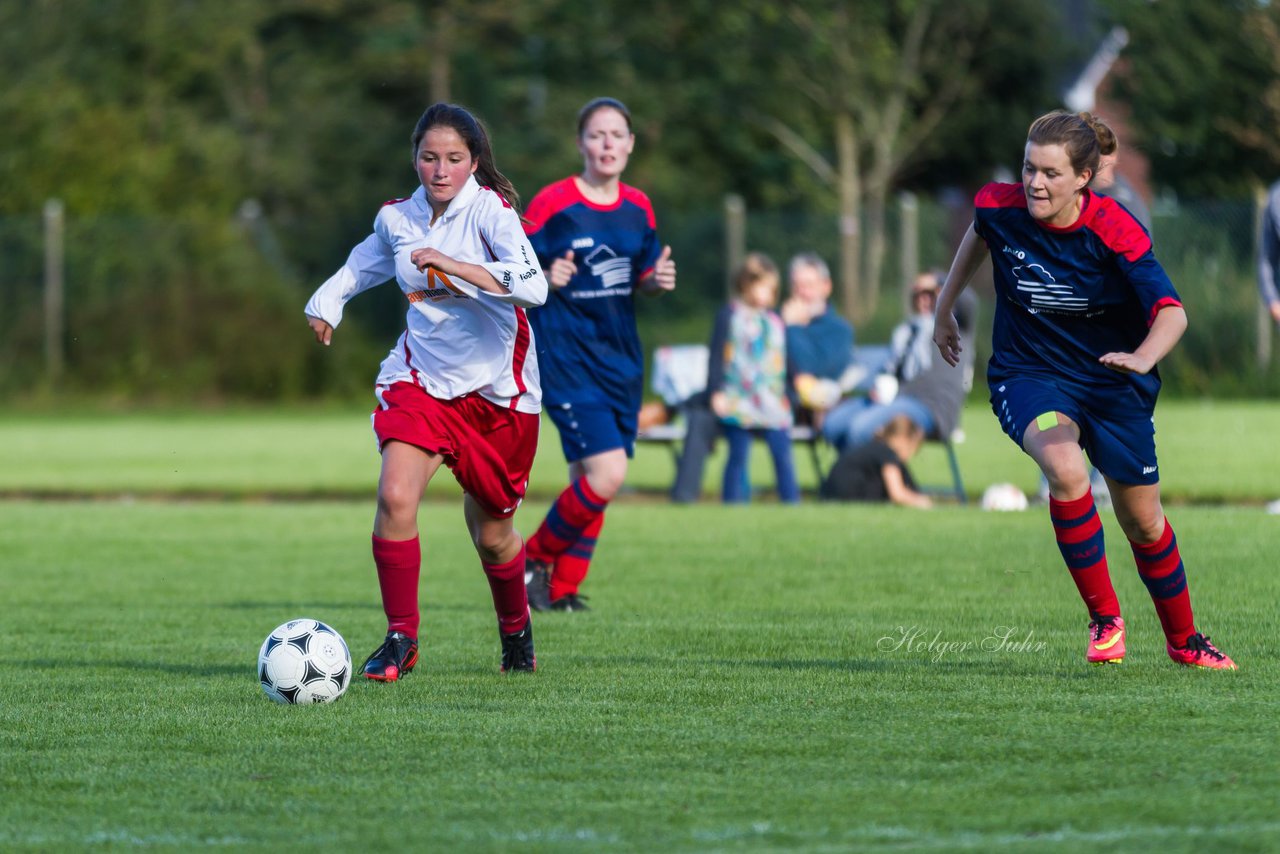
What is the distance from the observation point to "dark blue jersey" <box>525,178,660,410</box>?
27.5 feet

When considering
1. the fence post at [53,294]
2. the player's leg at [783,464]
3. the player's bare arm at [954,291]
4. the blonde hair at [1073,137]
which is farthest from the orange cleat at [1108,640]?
the fence post at [53,294]

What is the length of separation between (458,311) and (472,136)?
580 mm

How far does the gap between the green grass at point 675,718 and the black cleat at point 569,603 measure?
9.2 inches

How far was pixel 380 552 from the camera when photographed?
245 inches

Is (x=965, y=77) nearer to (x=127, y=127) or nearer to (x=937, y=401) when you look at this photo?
(x=127, y=127)

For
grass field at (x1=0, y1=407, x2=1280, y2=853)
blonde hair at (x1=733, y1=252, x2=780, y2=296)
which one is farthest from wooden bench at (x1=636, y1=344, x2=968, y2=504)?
grass field at (x1=0, y1=407, x2=1280, y2=853)

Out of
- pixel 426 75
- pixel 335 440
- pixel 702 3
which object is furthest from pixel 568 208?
pixel 426 75

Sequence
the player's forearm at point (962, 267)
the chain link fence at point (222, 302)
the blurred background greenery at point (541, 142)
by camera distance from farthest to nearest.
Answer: the blurred background greenery at point (541, 142)
the chain link fence at point (222, 302)
the player's forearm at point (962, 267)

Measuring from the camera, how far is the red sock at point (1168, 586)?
20.2ft

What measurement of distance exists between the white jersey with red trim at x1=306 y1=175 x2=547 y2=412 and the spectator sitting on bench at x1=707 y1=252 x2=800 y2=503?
23.0ft

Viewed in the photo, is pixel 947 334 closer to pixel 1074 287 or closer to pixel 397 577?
pixel 1074 287

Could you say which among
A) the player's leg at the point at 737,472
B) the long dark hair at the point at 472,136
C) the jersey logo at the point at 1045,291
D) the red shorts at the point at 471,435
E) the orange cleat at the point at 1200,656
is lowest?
the player's leg at the point at 737,472

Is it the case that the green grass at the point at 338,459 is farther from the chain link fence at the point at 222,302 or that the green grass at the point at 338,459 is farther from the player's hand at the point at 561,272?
the player's hand at the point at 561,272

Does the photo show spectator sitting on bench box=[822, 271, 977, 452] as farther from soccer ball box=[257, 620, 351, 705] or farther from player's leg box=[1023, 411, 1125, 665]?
soccer ball box=[257, 620, 351, 705]
